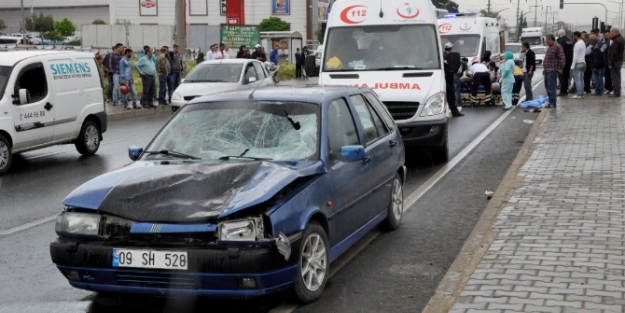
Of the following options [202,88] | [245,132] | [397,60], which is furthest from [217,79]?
[245,132]

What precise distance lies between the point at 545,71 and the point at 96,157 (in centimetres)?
1198

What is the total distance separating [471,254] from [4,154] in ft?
28.2

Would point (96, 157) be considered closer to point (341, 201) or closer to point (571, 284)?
point (341, 201)

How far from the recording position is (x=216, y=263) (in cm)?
543

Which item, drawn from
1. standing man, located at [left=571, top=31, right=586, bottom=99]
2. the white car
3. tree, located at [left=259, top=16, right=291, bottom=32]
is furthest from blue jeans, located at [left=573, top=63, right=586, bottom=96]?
tree, located at [left=259, top=16, right=291, bottom=32]

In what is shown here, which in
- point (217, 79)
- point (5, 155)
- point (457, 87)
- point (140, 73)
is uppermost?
point (140, 73)

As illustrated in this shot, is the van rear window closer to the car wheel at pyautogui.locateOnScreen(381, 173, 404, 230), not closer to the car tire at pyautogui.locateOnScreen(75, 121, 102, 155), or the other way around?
the car tire at pyautogui.locateOnScreen(75, 121, 102, 155)

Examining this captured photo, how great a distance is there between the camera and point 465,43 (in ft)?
93.4

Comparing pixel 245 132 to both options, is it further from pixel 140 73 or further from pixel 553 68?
pixel 140 73

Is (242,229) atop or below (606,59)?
below

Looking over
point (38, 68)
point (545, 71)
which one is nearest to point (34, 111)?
point (38, 68)

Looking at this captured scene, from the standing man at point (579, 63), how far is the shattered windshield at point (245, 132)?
18.9 metres

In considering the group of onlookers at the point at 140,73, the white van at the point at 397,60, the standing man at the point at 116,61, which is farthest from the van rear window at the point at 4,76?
the standing man at the point at 116,61

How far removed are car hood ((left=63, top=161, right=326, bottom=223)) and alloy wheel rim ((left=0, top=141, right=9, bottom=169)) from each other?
7378mm
